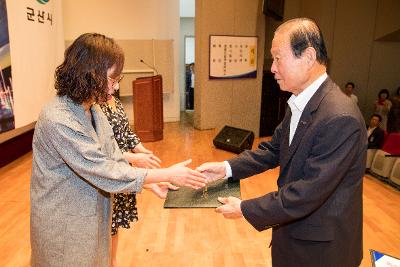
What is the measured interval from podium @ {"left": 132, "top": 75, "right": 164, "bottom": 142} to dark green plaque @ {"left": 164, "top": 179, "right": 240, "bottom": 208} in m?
4.09

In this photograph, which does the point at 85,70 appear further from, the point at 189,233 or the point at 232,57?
the point at 232,57

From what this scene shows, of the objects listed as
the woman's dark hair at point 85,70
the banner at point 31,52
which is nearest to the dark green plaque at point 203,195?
the woman's dark hair at point 85,70

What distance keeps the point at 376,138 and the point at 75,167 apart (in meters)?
4.90

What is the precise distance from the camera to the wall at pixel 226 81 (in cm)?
645

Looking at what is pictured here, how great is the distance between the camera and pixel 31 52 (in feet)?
15.1

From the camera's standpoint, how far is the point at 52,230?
1.33 m

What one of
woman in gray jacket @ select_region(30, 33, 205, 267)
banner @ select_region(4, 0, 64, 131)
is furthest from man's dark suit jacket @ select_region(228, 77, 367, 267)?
banner @ select_region(4, 0, 64, 131)

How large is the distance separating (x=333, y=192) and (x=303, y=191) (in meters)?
0.13

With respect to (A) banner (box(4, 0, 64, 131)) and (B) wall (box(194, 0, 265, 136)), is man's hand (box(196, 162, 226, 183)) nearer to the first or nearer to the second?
(A) banner (box(4, 0, 64, 131))

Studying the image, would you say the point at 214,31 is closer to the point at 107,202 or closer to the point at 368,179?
the point at 368,179

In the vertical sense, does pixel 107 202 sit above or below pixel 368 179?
above

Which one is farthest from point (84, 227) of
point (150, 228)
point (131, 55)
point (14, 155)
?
point (131, 55)

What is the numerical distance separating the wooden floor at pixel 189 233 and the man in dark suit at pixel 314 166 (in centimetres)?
150

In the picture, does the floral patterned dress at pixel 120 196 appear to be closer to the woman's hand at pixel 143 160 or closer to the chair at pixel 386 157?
the woman's hand at pixel 143 160
